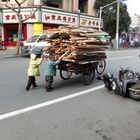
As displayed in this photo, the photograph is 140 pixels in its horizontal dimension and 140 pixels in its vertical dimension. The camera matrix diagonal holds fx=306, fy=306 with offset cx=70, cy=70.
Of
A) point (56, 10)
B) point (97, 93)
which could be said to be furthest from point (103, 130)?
point (56, 10)

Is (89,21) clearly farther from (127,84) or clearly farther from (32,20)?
(127,84)

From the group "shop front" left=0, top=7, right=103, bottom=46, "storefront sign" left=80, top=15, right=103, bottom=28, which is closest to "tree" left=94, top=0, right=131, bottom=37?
"storefront sign" left=80, top=15, right=103, bottom=28

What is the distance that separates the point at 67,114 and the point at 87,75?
3832 millimetres

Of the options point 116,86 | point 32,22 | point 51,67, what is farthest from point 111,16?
point 116,86

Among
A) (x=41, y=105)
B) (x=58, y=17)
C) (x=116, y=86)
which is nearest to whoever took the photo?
(x=41, y=105)

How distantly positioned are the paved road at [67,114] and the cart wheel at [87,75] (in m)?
0.47

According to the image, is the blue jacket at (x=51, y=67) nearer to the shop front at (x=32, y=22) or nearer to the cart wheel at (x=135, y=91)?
the cart wheel at (x=135, y=91)

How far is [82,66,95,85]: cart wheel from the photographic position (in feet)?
32.4

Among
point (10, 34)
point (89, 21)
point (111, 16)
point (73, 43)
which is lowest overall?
point (73, 43)

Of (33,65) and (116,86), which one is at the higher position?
(33,65)

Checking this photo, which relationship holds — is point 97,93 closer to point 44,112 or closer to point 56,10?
point 44,112

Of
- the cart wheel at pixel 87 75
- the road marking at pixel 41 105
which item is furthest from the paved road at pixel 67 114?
the cart wheel at pixel 87 75

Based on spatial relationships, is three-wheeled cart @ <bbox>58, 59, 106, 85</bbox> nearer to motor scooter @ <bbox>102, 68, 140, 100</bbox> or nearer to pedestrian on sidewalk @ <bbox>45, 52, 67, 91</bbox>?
pedestrian on sidewalk @ <bbox>45, 52, 67, 91</bbox>

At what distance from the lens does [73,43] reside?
9023mm
